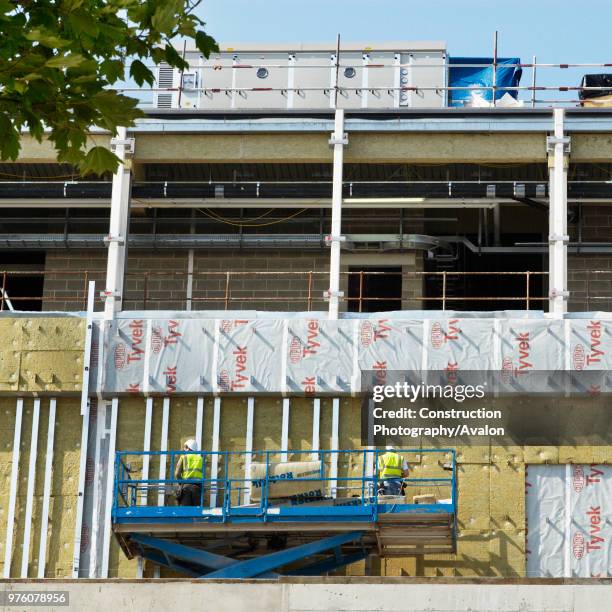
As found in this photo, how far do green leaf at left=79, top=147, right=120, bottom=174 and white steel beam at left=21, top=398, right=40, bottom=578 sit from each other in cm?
1583

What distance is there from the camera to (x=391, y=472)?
22.4 meters

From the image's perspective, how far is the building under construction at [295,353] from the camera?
75.2 ft

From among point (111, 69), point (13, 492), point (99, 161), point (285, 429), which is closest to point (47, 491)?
point (13, 492)

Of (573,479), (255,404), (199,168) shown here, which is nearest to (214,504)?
(255,404)

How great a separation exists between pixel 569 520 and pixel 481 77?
10168 mm

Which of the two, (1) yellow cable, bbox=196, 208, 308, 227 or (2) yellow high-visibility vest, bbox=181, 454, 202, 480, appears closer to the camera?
(2) yellow high-visibility vest, bbox=181, 454, 202, 480

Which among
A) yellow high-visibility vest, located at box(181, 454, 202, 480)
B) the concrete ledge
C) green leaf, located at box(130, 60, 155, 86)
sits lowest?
the concrete ledge

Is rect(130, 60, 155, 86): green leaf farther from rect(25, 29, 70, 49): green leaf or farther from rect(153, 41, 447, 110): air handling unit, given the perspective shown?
rect(153, 41, 447, 110): air handling unit

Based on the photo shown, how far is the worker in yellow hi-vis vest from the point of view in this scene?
2236cm

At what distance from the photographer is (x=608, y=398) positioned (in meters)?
23.8

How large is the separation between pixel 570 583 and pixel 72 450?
31.7 feet

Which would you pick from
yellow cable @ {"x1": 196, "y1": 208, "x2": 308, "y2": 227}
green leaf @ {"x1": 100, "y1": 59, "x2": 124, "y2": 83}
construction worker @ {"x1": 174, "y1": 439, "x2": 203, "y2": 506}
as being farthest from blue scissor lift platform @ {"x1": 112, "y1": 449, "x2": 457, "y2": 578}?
green leaf @ {"x1": 100, "y1": 59, "x2": 124, "y2": 83}

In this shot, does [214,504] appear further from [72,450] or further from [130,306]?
[130,306]

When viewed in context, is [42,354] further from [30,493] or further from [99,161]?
[99,161]
